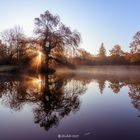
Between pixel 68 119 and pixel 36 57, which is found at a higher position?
pixel 36 57

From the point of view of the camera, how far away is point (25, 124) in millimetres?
6145

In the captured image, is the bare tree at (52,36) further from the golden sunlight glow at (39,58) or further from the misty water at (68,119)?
the misty water at (68,119)

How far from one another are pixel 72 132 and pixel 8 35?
149 ft

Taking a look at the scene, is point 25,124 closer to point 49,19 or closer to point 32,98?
point 32,98

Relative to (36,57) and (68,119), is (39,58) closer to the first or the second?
(36,57)

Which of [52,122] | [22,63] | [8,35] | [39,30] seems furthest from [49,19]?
[52,122]

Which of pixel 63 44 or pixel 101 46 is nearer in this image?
pixel 63 44

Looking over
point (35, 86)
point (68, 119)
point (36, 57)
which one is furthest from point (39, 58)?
point (68, 119)

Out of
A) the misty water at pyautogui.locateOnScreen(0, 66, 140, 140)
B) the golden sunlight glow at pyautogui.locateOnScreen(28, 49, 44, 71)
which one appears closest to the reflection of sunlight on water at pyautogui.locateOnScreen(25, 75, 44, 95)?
the misty water at pyautogui.locateOnScreen(0, 66, 140, 140)

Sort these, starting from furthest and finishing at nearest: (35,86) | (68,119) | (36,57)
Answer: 1. (36,57)
2. (35,86)
3. (68,119)

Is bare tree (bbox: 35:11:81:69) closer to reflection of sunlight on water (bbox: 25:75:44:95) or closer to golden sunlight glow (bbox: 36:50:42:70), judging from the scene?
golden sunlight glow (bbox: 36:50:42:70)

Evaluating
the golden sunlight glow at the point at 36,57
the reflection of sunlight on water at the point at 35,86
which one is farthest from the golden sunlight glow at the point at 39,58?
the reflection of sunlight on water at the point at 35,86

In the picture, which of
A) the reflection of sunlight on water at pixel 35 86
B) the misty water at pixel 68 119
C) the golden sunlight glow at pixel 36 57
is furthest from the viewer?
the golden sunlight glow at pixel 36 57

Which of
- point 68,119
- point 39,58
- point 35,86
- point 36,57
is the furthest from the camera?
point 39,58
